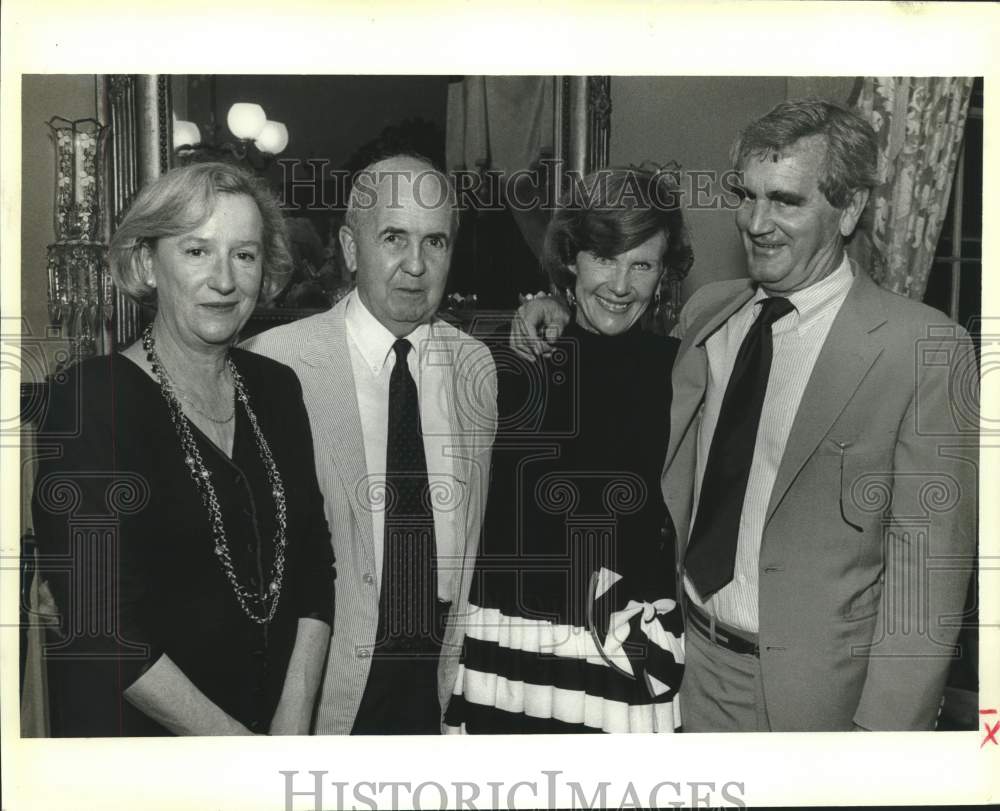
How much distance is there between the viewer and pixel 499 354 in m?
2.56

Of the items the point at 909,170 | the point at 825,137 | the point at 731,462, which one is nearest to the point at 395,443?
the point at 731,462

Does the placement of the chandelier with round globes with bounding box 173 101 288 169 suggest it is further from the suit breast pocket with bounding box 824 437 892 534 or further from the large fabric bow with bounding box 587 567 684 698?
the suit breast pocket with bounding box 824 437 892 534

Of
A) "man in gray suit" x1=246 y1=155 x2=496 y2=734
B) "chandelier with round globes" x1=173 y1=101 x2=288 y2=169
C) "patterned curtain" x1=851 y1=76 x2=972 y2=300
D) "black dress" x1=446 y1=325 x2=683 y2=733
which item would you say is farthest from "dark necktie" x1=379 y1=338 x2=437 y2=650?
"patterned curtain" x1=851 y1=76 x2=972 y2=300

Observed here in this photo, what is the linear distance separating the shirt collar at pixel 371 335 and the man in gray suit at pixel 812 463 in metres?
→ 0.33

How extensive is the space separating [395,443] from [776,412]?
0.95m

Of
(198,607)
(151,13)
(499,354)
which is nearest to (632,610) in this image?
(499,354)

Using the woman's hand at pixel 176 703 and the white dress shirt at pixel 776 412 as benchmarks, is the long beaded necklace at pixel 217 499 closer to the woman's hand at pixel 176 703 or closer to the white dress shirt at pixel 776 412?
the woman's hand at pixel 176 703

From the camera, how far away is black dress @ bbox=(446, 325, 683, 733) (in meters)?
2.56

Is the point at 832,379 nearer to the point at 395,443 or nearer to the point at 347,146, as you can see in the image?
the point at 395,443

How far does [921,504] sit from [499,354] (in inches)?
44.5

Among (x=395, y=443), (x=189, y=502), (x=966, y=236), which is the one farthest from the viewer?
(x=966, y=236)

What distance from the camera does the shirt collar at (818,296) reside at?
2.54 meters

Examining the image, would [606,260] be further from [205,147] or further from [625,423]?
[205,147]

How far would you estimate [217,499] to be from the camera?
96.5 inches
